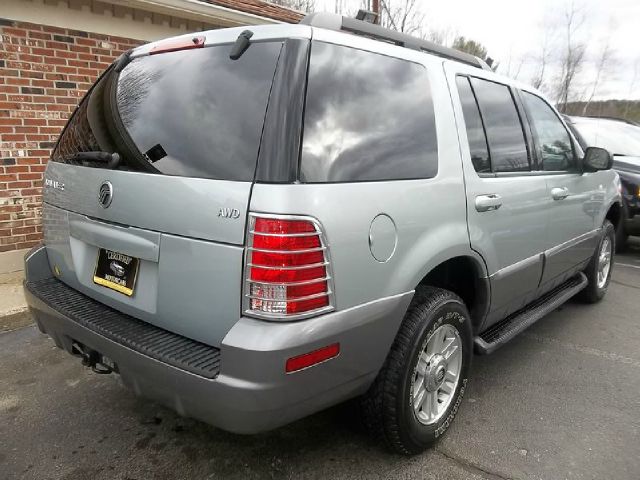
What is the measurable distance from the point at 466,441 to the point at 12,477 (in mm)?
2215

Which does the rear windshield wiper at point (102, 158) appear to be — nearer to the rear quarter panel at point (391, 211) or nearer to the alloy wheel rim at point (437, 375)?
the rear quarter panel at point (391, 211)

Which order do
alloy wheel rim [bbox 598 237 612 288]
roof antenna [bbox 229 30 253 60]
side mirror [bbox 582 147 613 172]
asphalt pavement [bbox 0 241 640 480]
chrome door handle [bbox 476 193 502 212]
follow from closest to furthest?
roof antenna [bbox 229 30 253 60] < asphalt pavement [bbox 0 241 640 480] < chrome door handle [bbox 476 193 502 212] < side mirror [bbox 582 147 613 172] < alloy wheel rim [bbox 598 237 612 288]

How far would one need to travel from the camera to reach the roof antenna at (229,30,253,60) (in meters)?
1.96

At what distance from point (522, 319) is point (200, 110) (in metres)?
2.47

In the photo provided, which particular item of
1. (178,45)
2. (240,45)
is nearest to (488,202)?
(240,45)

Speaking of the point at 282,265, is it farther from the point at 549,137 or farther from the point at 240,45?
the point at 549,137

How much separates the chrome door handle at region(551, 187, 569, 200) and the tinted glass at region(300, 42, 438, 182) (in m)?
1.46

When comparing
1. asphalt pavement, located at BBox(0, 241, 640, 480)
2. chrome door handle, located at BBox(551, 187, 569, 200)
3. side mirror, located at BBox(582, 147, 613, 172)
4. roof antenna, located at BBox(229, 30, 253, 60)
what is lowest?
asphalt pavement, located at BBox(0, 241, 640, 480)

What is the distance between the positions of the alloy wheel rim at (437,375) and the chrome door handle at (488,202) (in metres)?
0.64

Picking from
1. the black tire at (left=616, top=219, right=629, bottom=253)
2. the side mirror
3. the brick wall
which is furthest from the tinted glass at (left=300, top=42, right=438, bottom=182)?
the black tire at (left=616, top=219, right=629, bottom=253)

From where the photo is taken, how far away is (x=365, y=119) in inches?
81.0

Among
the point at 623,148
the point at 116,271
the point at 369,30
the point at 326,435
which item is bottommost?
the point at 326,435

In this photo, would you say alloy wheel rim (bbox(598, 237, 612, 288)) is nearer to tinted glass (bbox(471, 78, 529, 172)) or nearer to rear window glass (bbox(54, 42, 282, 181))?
tinted glass (bbox(471, 78, 529, 172))

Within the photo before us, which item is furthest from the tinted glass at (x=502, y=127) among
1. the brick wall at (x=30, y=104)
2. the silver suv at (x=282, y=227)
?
the brick wall at (x=30, y=104)
